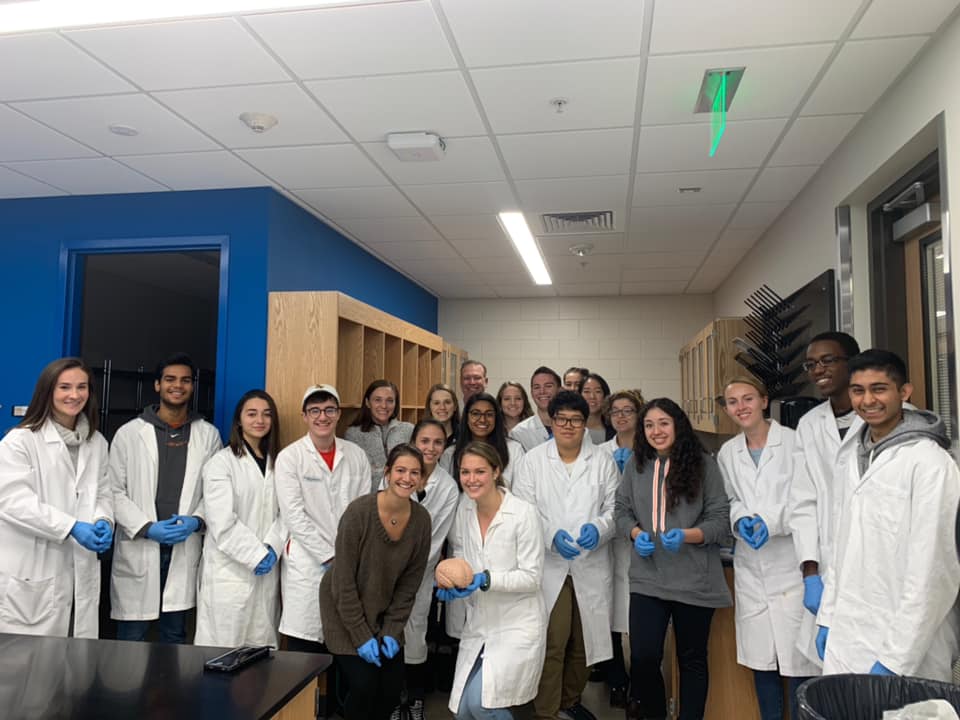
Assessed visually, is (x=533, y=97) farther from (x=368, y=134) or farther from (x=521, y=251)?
(x=521, y=251)

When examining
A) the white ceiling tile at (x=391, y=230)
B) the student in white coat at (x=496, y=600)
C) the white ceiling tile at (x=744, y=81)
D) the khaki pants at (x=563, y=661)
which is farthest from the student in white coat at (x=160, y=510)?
the white ceiling tile at (x=744, y=81)

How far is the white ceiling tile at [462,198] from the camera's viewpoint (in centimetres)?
373

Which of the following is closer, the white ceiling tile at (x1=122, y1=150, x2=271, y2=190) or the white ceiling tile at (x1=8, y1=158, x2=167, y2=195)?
the white ceiling tile at (x1=122, y1=150, x2=271, y2=190)

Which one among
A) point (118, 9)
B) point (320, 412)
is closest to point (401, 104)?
point (118, 9)

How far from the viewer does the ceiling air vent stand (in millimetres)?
4258

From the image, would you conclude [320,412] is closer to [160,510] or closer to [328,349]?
[328,349]

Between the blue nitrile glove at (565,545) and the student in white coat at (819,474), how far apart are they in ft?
2.60

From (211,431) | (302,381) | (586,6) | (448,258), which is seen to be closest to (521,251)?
(448,258)

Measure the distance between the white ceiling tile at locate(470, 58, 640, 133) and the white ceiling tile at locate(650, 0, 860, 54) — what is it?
21 cm

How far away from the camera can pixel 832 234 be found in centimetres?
330

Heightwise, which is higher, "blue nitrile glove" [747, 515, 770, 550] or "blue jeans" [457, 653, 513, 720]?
"blue nitrile glove" [747, 515, 770, 550]

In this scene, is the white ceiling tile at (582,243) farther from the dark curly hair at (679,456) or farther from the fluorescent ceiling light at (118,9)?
the fluorescent ceiling light at (118,9)

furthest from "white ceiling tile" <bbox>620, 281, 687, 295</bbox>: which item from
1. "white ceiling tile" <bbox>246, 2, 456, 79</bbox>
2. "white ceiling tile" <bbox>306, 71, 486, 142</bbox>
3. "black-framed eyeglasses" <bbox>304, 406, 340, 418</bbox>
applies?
"white ceiling tile" <bbox>246, 2, 456, 79</bbox>

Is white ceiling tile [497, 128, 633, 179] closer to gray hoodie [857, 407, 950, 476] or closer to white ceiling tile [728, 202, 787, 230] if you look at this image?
white ceiling tile [728, 202, 787, 230]
